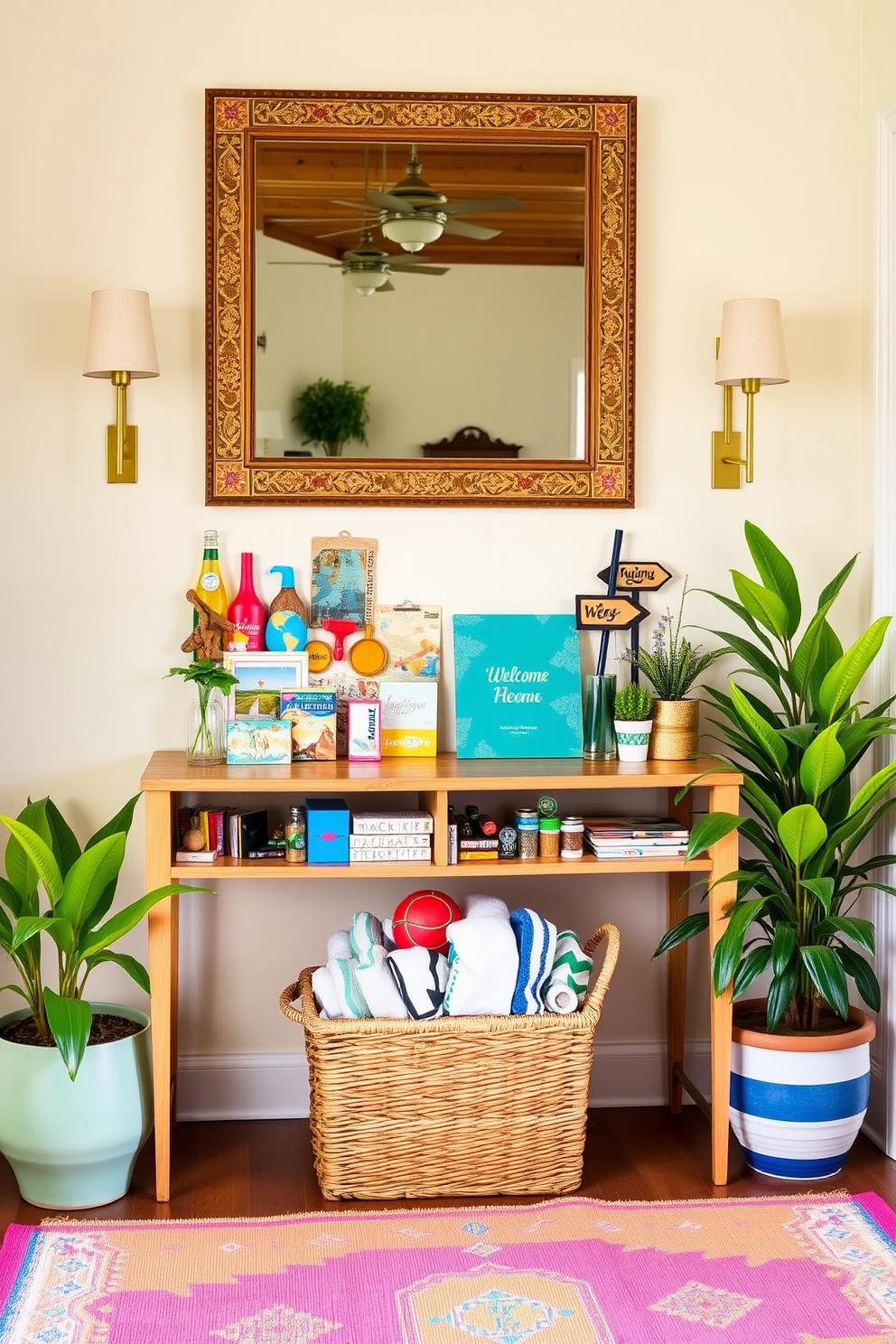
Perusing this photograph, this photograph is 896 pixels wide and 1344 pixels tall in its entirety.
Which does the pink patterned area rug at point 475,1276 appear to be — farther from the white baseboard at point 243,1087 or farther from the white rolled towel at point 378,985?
the white baseboard at point 243,1087

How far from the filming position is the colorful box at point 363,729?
9.05ft

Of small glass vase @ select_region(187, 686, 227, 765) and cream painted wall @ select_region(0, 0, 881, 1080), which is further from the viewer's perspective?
cream painted wall @ select_region(0, 0, 881, 1080)

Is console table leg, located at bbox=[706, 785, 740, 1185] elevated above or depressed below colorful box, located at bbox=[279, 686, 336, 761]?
below

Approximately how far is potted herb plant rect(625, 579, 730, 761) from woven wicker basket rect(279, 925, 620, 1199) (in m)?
0.48

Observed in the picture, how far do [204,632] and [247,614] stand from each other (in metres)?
0.11

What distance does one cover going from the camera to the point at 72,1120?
2418mm

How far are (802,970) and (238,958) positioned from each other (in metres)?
1.26

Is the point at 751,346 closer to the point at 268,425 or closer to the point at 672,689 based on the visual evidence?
the point at 672,689

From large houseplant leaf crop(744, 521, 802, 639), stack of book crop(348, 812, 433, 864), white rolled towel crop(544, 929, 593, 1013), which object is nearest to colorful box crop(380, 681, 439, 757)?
stack of book crop(348, 812, 433, 864)

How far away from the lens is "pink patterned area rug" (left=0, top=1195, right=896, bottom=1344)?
2.09 m

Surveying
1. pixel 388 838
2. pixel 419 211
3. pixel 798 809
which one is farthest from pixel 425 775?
pixel 419 211

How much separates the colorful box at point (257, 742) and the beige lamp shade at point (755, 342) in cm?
124

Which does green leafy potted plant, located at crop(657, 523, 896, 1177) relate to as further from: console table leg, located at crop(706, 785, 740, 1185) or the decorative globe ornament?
the decorative globe ornament

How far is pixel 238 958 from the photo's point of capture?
2973 millimetres
